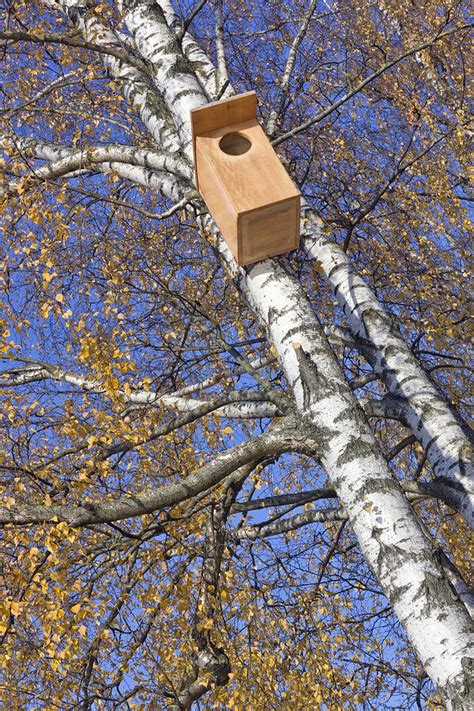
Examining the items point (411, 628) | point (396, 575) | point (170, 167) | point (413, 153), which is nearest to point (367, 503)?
point (396, 575)

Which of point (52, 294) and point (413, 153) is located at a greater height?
point (413, 153)

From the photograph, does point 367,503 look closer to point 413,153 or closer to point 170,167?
point 170,167

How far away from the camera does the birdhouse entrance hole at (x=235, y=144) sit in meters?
3.96

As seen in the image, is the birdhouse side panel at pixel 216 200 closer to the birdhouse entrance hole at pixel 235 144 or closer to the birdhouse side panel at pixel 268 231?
the birdhouse side panel at pixel 268 231

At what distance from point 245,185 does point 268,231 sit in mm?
258

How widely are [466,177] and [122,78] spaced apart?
15.9 ft

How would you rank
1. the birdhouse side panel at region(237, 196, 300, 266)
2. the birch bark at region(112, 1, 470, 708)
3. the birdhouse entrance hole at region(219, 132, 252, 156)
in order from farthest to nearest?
the birdhouse entrance hole at region(219, 132, 252, 156), the birdhouse side panel at region(237, 196, 300, 266), the birch bark at region(112, 1, 470, 708)

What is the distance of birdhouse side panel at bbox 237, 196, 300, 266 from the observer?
11.6 feet

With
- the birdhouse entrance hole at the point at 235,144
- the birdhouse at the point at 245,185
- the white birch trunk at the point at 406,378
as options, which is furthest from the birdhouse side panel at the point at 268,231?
the white birch trunk at the point at 406,378

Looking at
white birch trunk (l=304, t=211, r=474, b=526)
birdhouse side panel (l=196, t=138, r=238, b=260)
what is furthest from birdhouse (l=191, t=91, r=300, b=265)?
white birch trunk (l=304, t=211, r=474, b=526)

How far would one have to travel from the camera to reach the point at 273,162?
3717 mm

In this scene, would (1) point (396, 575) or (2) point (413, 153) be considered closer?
(1) point (396, 575)

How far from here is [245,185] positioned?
3635 mm

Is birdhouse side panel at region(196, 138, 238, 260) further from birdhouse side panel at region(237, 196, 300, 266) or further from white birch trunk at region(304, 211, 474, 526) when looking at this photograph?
white birch trunk at region(304, 211, 474, 526)
